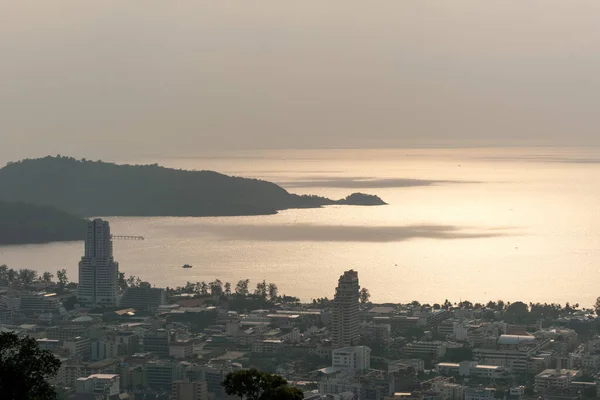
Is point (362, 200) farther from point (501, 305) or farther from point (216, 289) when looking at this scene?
point (501, 305)

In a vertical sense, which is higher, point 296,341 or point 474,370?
point 296,341

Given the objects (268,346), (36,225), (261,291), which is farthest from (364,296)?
(36,225)

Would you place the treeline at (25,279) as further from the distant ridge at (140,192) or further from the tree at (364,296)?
the distant ridge at (140,192)

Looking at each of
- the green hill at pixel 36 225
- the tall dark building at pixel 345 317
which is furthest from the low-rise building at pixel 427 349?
the green hill at pixel 36 225

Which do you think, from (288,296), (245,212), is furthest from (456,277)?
(245,212)

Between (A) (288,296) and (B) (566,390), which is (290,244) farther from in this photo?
(B) (566,390)

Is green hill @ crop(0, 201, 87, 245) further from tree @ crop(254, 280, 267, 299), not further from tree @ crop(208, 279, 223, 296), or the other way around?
tree @ crop(254, 280, 267, 299)

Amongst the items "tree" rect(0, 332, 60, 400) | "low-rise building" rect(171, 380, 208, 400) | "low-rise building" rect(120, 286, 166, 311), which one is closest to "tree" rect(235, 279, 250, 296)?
"low-rise building" rect(120, 286, 166, 311)
